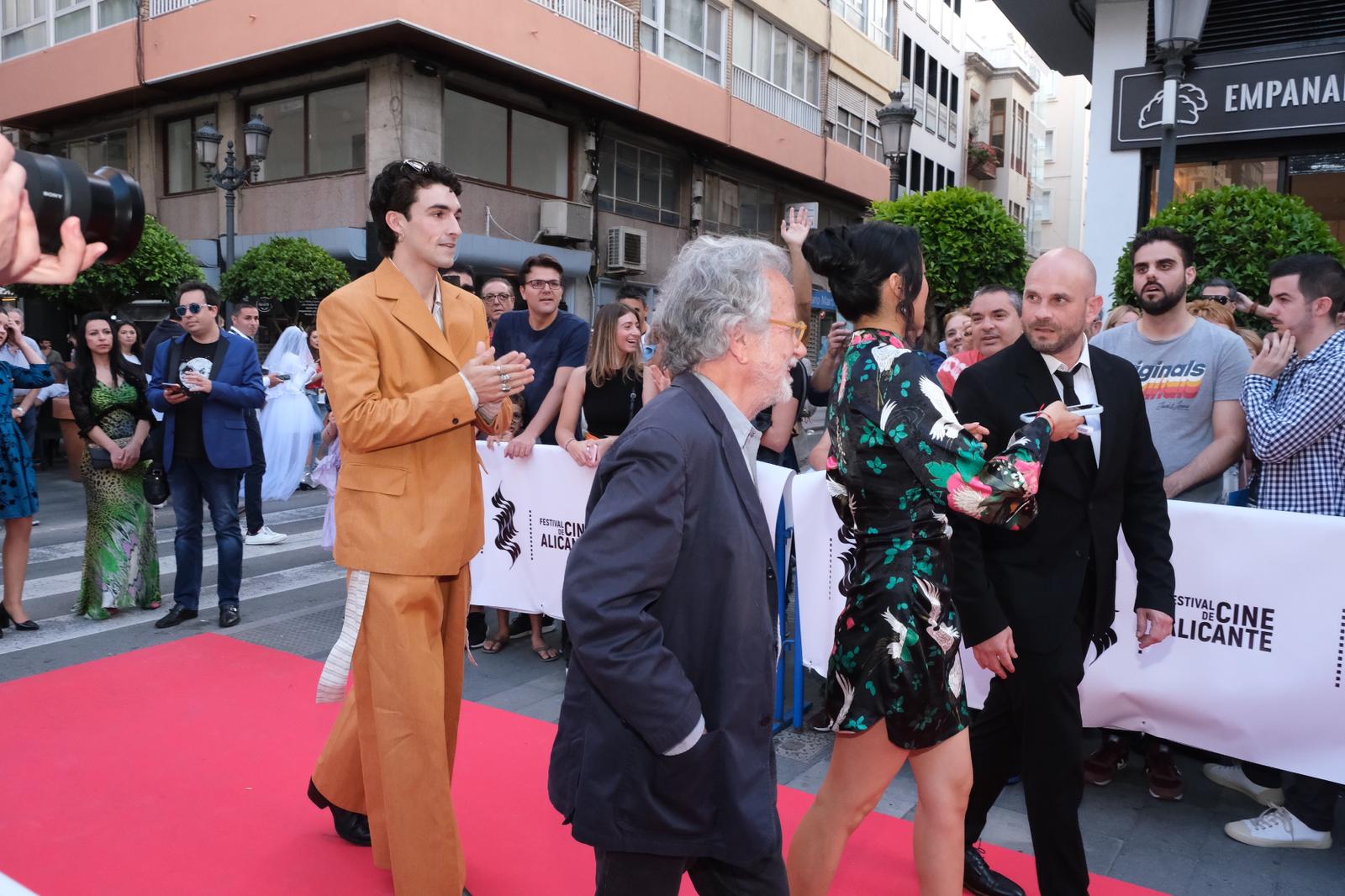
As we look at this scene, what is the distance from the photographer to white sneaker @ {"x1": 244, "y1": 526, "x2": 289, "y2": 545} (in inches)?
360

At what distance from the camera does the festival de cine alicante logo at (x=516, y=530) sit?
557 cm

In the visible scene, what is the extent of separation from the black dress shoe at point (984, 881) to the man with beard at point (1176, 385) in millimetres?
1178

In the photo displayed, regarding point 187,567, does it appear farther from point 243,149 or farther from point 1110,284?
point 243,149

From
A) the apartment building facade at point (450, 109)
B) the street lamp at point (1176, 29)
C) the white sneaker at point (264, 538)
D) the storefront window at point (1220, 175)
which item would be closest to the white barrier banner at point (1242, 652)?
the street lamp at point (1176, 29)

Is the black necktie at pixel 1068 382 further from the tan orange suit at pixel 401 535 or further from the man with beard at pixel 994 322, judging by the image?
the tan orange suit at pixel 401 535

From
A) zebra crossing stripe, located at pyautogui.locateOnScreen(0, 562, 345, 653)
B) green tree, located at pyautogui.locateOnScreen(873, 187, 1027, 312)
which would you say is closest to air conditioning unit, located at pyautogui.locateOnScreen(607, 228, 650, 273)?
green tree, located at pyautogui.locateOnScreen(873, 187, 1027, 312)

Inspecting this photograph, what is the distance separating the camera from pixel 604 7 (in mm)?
21031

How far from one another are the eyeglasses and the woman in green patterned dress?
5.63 m

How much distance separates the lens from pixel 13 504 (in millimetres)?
6164

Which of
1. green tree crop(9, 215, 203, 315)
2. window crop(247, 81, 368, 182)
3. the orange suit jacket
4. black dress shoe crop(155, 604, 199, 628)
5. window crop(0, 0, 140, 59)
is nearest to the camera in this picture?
the orange suit jacket

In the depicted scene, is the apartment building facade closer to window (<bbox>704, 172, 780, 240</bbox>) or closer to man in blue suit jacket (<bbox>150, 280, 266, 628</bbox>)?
window (<bbox>704, 172, 780, 240</bbox>)

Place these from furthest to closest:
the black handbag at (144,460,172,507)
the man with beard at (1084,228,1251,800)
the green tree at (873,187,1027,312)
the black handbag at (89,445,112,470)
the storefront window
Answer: the storefront window < the green tree at (873,187,1027,312) < the black handbag at (144,460,172,507) < the black handbag at (89,445,112,470) < the man with beard at (1084,228,1251,800)

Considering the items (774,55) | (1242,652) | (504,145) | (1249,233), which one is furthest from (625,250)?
(1242,652)

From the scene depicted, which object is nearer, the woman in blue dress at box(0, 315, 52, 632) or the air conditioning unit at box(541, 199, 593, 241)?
the woman in blue dress at box(0, 315, 52, 632)
